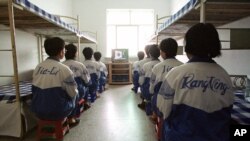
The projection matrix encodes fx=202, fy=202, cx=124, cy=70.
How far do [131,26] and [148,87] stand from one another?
17.5 feet

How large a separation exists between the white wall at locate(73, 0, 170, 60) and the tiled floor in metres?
4.59

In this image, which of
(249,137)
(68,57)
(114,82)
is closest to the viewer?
(249,137)

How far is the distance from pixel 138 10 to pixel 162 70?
634 cm

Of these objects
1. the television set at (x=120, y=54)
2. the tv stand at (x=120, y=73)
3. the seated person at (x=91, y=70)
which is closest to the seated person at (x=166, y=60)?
the seated person at (x=91, y=70)

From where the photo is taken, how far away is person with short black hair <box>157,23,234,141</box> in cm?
117

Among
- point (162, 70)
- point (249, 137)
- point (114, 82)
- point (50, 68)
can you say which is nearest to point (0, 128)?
point (50, 68)

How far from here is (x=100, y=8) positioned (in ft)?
26.5

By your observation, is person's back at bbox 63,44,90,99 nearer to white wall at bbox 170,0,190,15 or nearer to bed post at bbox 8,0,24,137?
bed post at bbox 8,0,24,137

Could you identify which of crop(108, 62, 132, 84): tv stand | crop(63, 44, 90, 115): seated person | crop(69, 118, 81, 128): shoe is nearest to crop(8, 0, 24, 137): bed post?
crop(69, 118, 81, 128): shoe

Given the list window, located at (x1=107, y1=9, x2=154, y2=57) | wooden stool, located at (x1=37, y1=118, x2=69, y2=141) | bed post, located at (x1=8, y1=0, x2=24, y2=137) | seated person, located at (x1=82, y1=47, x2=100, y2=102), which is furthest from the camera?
window, located at (x1=107, y1=9, x2=154, y2=57)

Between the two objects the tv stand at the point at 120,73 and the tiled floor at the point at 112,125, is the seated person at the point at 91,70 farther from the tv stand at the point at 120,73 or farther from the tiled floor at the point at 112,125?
the tv stand at the point at 120,73

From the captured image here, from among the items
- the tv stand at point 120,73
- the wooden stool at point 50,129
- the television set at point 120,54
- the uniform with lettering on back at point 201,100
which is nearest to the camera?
the uniform with lettering on back at point 201,100

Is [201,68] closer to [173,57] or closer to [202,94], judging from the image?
[202,94]

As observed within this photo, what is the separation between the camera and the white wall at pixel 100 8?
8055mm
